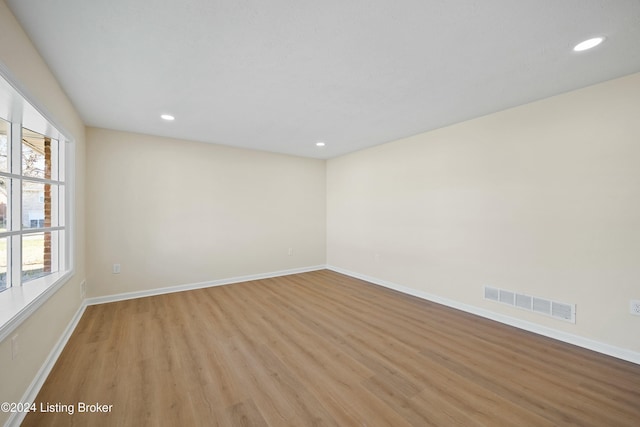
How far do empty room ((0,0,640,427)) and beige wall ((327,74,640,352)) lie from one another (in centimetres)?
2

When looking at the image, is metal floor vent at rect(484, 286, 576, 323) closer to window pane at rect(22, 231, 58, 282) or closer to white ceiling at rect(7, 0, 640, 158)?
white ceiling at rect(7, 0, 640, 158)

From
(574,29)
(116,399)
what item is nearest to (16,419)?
(116,399)

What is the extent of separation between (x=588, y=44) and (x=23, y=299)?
174 inches

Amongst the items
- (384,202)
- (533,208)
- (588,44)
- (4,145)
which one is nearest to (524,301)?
(533,208)

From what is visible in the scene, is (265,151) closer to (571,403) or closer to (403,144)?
(403,144)

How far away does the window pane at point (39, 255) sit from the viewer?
2195 millimetres

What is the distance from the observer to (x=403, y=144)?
165 inches

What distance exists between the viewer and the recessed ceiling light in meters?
1.77

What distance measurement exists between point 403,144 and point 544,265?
247 cm

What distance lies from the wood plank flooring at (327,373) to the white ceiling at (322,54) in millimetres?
2478

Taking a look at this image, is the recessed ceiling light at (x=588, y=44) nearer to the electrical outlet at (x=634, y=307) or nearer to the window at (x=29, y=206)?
the electrical outlet at (x=634, y=307)

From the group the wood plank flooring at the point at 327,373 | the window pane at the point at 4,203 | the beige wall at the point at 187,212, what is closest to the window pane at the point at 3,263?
the window pane at the point at 4,203

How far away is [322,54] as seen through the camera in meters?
1.93

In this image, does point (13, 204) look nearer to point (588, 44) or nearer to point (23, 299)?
point (23, 299)
